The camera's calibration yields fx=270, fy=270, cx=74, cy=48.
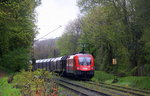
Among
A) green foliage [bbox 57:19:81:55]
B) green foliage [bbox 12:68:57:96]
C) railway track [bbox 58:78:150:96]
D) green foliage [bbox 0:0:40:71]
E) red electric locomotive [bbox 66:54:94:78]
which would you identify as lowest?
railway track [bbox 58:78:150:96]

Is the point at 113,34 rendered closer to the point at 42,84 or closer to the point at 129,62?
the point at 129,62

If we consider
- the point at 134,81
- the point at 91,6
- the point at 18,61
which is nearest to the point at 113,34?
the point at 91,6

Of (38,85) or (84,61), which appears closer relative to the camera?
(38,85)

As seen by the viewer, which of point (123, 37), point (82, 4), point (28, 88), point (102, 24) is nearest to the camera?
point (28, 88)

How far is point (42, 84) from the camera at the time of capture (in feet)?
33.2

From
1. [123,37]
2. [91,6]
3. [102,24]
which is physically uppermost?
[91,6]

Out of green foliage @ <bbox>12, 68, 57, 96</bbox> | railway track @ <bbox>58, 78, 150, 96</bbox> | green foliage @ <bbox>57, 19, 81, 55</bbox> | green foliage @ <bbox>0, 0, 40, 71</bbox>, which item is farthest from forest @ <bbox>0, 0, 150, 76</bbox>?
green foliage @ <bbox>57, 19, 81, 55</bbox>

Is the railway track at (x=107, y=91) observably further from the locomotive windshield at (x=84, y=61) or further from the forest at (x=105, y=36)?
the locomotive windshield at (x=84, y=61)

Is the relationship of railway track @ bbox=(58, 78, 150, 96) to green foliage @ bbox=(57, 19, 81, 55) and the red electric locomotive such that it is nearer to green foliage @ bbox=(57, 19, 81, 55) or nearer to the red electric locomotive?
the red electric locomotive

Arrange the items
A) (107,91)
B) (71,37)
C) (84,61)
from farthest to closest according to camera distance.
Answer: (71,37), (84,61), (107,91)

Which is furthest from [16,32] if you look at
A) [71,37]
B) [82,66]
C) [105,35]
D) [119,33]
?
[71,37]

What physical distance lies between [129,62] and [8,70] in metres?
14.8

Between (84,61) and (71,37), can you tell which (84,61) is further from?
(71,37)

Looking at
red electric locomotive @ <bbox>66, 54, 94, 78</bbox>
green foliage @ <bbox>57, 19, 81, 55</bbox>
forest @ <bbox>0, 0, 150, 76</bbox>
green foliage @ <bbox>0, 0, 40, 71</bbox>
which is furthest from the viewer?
green foliage @ <bbox>57, 19, 81, 55</bbox>
